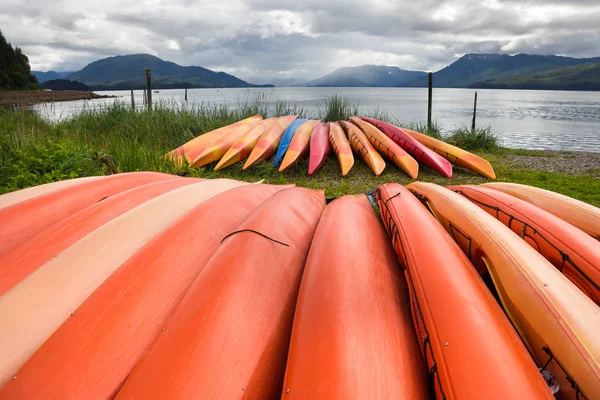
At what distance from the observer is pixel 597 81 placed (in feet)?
357

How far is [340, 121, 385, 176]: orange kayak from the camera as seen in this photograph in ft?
17.4

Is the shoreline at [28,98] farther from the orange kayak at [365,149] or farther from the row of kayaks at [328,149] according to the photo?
the orange kayak at [365,149]

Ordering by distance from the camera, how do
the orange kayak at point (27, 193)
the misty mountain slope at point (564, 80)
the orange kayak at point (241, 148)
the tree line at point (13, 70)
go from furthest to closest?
1. the misty mountain slope at point (564, 80)
2. the tree line at point (13, 70)
3. the orange kayak at point (241, 148)
4. the orange kayak at point (27, 193)

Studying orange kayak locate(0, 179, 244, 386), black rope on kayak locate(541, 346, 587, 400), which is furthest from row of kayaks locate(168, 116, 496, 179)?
black rope on kayak locate(541, 346, 587, 400)

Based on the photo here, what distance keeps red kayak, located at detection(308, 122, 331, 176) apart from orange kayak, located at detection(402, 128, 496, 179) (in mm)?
1663

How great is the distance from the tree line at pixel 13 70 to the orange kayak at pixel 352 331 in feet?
184

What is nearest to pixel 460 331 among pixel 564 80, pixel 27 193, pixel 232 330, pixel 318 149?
pixel 232 330

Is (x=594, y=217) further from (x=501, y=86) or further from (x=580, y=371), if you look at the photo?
(x=501, y=86)

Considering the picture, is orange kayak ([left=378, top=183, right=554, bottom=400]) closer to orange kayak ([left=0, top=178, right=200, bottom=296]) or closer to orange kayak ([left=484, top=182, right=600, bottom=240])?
orange kayak ([left=484, top=182, right=600, bottom=240])

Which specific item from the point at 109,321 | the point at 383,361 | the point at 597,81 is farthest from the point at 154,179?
the point at 597,81

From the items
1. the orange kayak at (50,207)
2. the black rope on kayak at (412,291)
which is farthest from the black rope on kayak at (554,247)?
the orange kayak at (50,207)

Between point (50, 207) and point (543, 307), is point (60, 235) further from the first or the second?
point (543, 307)

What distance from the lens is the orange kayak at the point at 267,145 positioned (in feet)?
18.5

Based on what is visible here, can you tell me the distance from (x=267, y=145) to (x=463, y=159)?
9.89 ft
